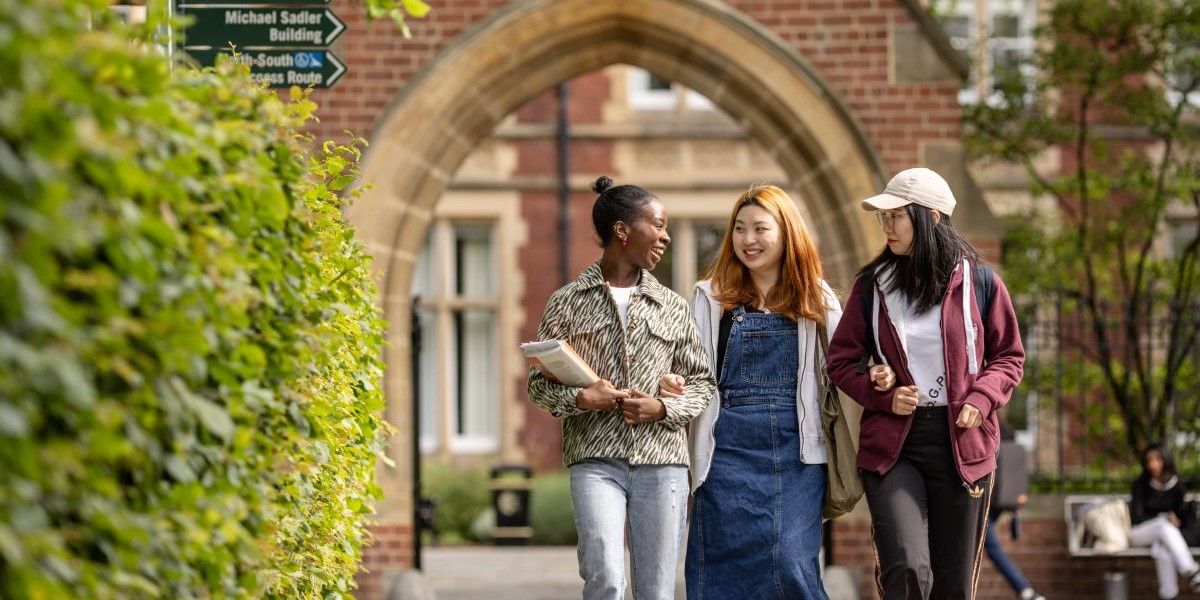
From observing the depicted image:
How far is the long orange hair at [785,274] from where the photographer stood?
233 inches

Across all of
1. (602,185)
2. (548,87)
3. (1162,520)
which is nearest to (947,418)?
(602,185)

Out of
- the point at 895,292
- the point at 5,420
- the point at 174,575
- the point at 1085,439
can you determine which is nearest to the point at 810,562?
the point at 895,292

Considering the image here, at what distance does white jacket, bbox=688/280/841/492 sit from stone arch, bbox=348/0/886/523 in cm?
525

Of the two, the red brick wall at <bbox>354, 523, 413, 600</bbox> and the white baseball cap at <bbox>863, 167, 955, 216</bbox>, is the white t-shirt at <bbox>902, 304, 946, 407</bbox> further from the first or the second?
the red brick wall at <bbox>354, 523, 413, 600</bbox>

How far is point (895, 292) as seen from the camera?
5.95 m

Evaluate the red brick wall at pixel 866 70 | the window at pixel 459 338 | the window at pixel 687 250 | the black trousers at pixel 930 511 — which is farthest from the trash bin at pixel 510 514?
the black trousers at pixel 930 511

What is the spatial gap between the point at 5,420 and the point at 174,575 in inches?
32.8

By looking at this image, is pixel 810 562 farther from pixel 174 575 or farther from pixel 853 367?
pixel 174 575

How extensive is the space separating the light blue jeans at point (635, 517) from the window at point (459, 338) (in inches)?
627

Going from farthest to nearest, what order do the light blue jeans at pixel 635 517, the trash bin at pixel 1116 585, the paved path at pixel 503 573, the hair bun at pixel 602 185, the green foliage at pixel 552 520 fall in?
the green foliage at pixel 552 520 < the paved path at pixel 503 573 < the trash bin at pixel 1116 585 < the hair bun at pixel 602 185 < the light blue jeans at pixel 635 517

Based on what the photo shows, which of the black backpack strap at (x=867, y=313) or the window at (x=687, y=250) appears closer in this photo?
the black backpack strap at (x=867, y=313)

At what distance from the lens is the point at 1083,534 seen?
11.7m

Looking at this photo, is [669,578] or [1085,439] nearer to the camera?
A: [669,578]

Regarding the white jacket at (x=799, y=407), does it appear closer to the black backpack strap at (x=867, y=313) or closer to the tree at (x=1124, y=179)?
the black backpack strap at (x=867, y=313)
